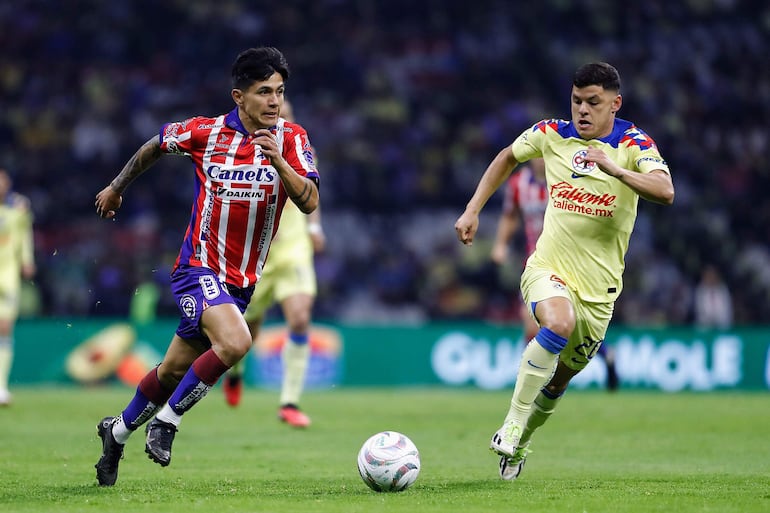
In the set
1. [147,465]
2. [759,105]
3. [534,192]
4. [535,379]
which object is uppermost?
[759,105]

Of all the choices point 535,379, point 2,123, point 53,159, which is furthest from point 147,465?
point 2,123

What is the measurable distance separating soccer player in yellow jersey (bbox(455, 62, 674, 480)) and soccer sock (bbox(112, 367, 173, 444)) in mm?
1996

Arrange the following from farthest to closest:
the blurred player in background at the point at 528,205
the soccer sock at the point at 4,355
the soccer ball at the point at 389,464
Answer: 1. the soccer sock at the point at 4,355
2. the blurred player in background at the point at 528,205
3. the soccer ball at the point at 389,464

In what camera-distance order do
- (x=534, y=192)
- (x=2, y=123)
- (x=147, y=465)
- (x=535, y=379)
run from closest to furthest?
1. (x=535, y=379)
2. (x=147, y=465)
3. (x=534, y=192)
4. (x=2, y=123)

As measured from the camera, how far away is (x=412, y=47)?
966 inches

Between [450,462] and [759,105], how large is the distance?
17.9 meters

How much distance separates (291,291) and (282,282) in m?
0.14

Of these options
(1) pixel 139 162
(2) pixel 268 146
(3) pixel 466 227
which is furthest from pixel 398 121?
(2) pixel 268 146

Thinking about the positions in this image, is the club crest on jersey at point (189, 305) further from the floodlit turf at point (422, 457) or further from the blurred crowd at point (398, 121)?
the blurred crowd at point (398, 121)

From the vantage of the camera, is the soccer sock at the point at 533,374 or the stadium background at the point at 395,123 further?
the stadium background at the point at 395,123

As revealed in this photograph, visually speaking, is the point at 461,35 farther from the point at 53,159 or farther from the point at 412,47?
the point at 53,159

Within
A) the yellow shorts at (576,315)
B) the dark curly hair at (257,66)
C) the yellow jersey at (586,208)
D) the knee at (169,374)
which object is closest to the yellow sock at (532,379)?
the yellow shorts at (576,315)

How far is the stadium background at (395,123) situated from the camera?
21109 mm

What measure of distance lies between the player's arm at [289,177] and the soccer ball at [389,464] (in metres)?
1.40
